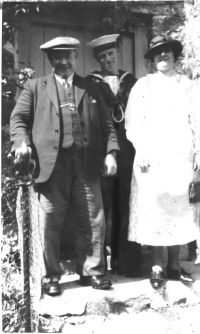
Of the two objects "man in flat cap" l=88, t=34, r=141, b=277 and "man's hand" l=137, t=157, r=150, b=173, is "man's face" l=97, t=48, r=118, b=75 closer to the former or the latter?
"man in flat cap" l=88, t=34, r=141, b=277

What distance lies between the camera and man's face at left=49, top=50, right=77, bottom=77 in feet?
10.9

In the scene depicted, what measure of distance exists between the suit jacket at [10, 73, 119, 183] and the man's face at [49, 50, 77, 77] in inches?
3.0

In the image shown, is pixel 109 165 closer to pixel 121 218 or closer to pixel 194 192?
pixel 121 218

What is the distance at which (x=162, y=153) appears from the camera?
3.59 m

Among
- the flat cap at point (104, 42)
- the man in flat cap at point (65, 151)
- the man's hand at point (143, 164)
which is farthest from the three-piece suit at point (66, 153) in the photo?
the flat cap at point (104, 42)

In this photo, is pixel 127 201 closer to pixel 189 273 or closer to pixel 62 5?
pixel 189 273

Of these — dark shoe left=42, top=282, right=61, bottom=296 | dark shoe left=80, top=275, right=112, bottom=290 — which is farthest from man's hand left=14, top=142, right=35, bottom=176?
dark shoe left=80, top=275, right=112, bottom=290

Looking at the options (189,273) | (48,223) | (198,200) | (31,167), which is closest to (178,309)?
(189,273)

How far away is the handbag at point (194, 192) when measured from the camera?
11.9ft

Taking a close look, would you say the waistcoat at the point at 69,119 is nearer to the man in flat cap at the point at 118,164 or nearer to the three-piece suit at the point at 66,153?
the three-piece suit at the point at 66,153

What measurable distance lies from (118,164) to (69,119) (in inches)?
28.9

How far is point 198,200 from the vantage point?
3666mm

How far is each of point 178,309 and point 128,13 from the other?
2.64 metres

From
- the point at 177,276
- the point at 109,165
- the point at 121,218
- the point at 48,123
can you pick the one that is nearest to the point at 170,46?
the point at 109,165
